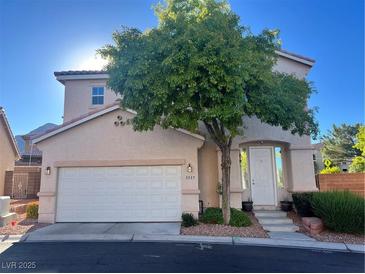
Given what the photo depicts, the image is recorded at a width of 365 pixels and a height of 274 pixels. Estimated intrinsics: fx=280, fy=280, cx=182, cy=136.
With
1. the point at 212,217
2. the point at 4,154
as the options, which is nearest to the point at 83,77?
the point at 4,154

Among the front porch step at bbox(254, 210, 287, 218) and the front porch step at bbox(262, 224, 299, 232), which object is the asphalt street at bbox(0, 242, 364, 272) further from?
the front porch step at bbox(254, 210, 287, 218)

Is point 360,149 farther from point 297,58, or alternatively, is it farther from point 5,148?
point 5,148

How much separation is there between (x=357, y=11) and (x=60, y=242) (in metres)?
13.2

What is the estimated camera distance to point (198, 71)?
889cm

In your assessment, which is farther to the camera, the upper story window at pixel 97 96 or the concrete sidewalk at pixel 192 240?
the upper story window at pixel 97 96

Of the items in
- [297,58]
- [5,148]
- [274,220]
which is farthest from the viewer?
[5,148]

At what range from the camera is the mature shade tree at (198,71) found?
29.3 ft

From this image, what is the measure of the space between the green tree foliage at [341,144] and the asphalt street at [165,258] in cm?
2900

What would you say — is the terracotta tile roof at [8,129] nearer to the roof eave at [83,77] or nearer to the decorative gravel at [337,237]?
the roof eave at [83,77]

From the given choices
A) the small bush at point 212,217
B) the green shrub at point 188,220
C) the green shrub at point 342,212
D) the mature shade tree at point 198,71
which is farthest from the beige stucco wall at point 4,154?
the green shrub at point 342,212

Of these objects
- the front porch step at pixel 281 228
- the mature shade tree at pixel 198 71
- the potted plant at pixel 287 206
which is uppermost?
the mature shade tree at pixel 198 71

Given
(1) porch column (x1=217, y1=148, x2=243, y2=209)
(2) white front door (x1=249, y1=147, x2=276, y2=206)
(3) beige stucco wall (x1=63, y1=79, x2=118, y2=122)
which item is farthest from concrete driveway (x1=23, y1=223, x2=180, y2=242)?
(3) beige stucco wall (x1=63, y1=79, x2=118, y2=122)

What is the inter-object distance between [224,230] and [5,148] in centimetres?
1693

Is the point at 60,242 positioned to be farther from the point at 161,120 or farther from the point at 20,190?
the point at 20,190
